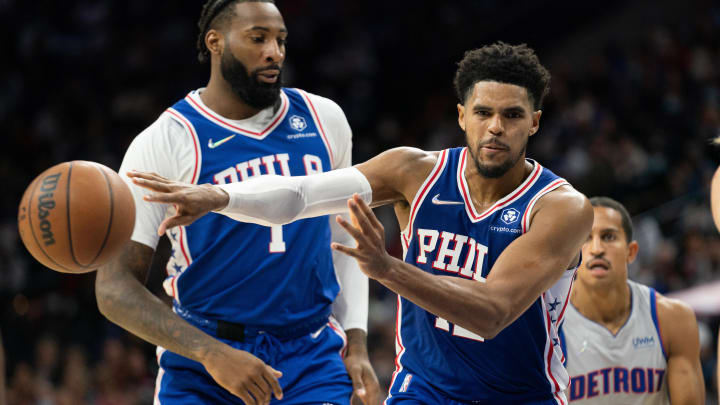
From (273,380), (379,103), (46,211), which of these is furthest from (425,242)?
(379,103)

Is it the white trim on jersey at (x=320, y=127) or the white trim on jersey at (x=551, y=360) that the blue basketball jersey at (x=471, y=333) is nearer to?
the white trim on jersey at (x=551, y=360)

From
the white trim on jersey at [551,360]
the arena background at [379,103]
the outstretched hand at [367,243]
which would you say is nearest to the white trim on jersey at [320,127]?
the white trim on jersey at [551,360]

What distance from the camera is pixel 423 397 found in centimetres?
353

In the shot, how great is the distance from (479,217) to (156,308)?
4.55 feet

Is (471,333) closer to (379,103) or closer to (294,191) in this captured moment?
(294,191)

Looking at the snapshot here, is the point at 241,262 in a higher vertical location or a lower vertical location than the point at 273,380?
higher

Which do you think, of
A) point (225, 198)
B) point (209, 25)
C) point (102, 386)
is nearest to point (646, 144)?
point (102, 386)

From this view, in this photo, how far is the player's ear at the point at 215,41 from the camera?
169 inches

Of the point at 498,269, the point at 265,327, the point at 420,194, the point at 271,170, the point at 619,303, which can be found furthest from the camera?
the point at 619,303

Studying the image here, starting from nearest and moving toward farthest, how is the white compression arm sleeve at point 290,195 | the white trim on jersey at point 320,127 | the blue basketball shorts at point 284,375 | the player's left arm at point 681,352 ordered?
the white compression arm sleeve at point 290,195
the blue basketball shorts at point 284,375
the white trim on jersey at point 320,127
the player's left arm at point 681,352

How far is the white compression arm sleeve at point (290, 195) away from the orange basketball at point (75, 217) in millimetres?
420

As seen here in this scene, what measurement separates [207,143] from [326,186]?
761 millimetres

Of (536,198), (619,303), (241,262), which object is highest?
(536,198)

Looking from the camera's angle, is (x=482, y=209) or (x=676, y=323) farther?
(x=676, y=323)
